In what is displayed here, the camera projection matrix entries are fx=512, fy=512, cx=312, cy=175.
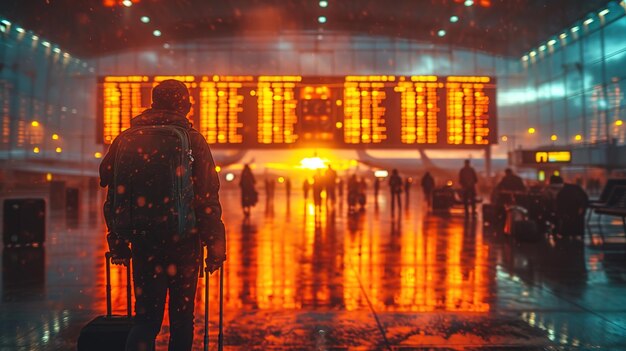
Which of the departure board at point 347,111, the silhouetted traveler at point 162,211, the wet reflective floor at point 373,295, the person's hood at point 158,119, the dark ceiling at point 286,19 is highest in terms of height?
the dark ceiling at point 286,19

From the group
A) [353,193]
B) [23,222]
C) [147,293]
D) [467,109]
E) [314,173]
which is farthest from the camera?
[353,193]

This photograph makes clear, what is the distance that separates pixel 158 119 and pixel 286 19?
946 inches

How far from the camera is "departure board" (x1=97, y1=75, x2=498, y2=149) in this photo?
14.0 metres

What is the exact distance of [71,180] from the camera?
37.3 m

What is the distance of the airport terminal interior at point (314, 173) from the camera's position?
2.80 metres

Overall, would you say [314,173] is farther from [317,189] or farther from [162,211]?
[162,211]

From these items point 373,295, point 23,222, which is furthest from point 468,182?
point 23,222

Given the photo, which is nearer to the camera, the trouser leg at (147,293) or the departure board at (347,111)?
the trouser leg at (147,293)


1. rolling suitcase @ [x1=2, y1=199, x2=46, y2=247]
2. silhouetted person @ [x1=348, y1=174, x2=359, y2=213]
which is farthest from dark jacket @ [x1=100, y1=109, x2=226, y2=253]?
silhouetted person @ [x1=348, y1=174, x2=359, y2=213]

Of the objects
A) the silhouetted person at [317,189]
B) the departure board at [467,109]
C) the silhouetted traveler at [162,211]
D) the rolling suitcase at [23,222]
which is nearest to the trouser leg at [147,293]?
the silhouetted traveler at [162,211]

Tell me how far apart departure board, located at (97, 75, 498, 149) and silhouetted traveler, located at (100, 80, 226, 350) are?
37.5 feet

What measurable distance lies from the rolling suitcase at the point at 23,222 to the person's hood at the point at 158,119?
6976mm

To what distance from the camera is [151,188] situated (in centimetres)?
234

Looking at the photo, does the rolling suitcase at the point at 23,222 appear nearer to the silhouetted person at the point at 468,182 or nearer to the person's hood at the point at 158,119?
the person's hood at the point at 158,119
